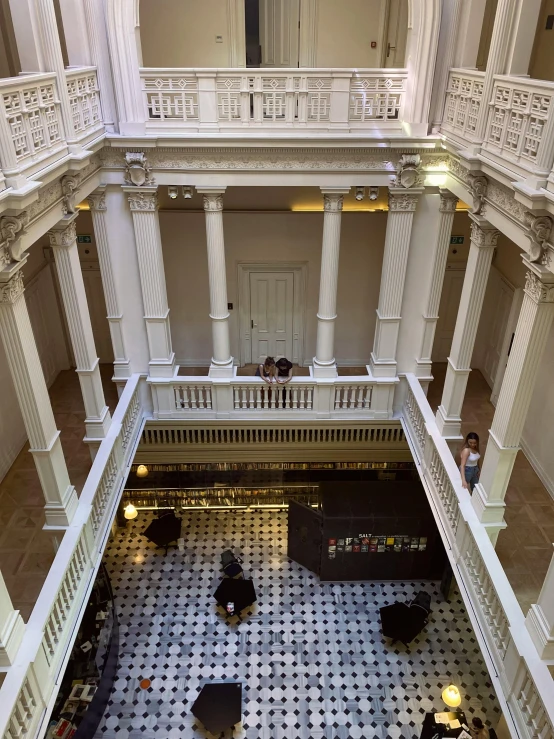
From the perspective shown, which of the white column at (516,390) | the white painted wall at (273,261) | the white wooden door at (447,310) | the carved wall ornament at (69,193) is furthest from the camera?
the white wooden door at (447,310)

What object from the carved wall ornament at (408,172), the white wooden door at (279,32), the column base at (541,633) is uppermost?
the white wooden door at (279,32)

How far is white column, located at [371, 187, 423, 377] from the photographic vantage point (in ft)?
30.1

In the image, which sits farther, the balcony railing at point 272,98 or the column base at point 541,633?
the balcony railing at point 272,98

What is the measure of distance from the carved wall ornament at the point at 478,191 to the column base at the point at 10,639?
679cm

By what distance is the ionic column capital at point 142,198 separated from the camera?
8.91 metres

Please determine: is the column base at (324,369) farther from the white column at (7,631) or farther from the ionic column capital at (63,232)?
the white column at (7,631)

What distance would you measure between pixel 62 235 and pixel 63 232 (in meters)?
0.04

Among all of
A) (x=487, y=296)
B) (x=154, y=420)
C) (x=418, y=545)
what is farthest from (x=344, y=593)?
(x=487, y=296)

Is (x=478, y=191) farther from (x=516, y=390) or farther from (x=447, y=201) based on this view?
(x=516, y=390)

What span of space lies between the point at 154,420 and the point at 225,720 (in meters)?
4.97

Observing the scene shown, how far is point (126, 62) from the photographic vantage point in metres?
8.25

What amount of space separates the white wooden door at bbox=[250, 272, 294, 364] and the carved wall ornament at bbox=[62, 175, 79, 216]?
5146 mm

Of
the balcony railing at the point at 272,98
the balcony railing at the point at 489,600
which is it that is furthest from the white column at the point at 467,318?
the balcony railing at the point at 272,98

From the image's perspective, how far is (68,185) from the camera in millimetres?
7055
